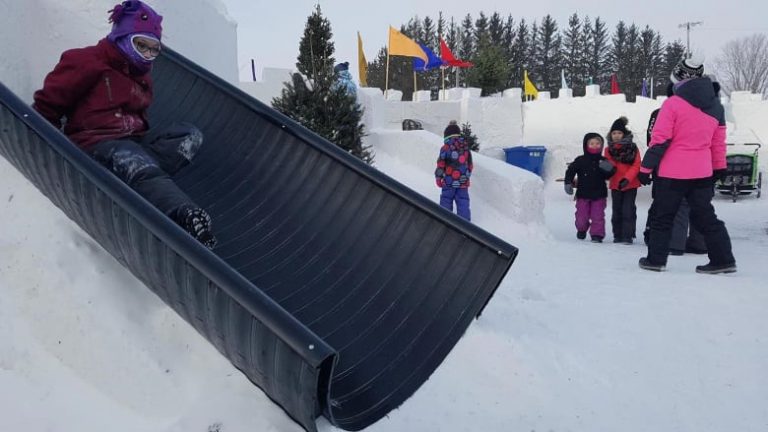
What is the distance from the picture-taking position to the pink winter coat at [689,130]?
439cm

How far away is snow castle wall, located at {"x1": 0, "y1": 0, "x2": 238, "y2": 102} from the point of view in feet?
12.1

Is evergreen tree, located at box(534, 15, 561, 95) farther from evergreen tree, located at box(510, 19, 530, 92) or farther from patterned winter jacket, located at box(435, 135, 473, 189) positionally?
patterned winter jacket, located at box(435, 135, 473, 189)

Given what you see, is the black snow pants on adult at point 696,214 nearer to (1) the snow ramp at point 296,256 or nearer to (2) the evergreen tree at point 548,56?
(1) the snow ramp at point 296,256

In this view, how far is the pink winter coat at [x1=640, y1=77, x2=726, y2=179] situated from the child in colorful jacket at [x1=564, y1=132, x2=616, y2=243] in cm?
218

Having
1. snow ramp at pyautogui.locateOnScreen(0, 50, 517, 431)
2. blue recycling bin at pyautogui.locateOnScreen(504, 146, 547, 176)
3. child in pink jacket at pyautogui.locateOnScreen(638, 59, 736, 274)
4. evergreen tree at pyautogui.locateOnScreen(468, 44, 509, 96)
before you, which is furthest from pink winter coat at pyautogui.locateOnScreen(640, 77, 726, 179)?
evergreen tree at pyautogui.locateOnScreen(468, 44, 509, 96)

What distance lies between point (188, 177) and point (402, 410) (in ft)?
7.04

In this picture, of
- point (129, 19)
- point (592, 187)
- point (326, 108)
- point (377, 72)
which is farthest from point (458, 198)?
point (377, 72)

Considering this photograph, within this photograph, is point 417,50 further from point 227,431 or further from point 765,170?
point 227,431

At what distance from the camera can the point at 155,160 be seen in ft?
9.88

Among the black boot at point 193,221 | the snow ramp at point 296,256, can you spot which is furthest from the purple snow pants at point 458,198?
the black boot at point 193,221

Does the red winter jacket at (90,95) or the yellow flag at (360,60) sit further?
the yellow flag at (360,60)

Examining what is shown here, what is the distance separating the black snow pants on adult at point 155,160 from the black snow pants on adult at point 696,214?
346 centimetres

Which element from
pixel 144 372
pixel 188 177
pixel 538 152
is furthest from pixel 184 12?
pixel 538 152

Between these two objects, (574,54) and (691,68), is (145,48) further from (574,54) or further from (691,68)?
(574,54)
